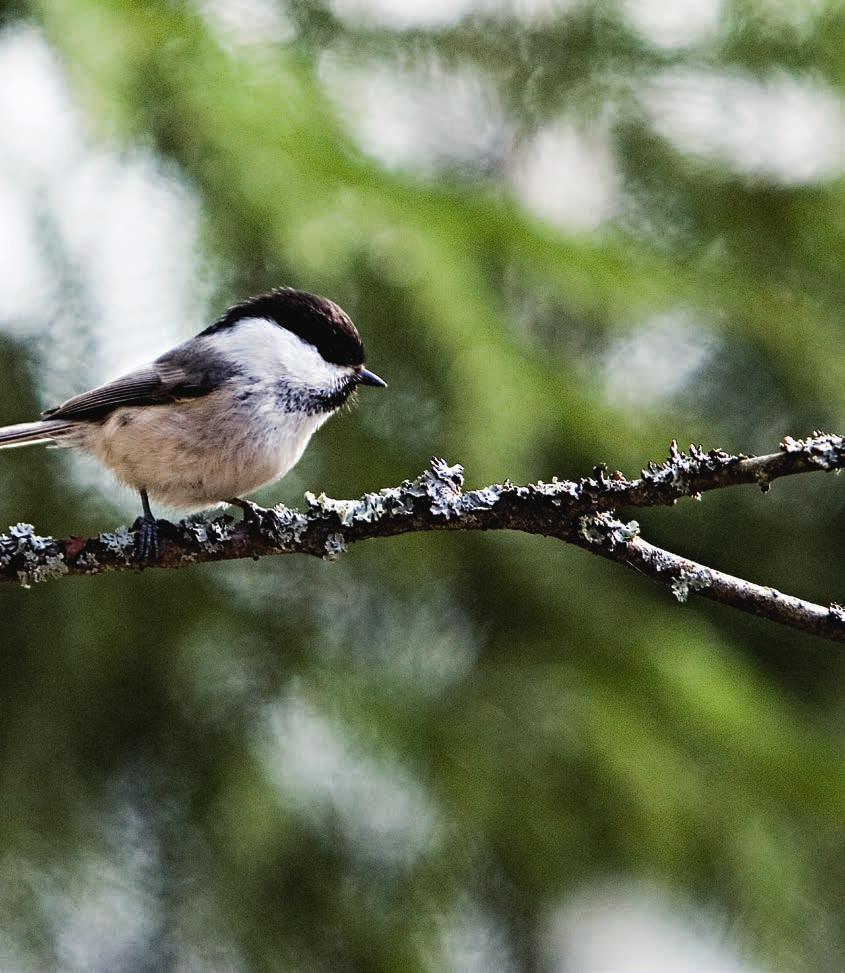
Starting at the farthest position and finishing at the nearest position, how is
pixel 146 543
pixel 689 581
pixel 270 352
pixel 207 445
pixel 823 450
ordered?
pixel 270 352 → pixel 207 445 → pixel 146 543 → pixel 689 581 → pixel 823 450

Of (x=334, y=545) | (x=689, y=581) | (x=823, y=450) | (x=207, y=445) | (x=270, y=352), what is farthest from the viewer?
(x=270, y=352)

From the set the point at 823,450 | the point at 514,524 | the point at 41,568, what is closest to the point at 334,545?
the point at 514,524

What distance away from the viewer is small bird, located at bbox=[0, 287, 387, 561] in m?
1.99

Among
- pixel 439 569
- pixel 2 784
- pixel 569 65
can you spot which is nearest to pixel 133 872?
pixel 2 784

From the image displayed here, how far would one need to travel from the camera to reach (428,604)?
84.3 inches

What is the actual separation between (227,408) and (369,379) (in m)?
0.26

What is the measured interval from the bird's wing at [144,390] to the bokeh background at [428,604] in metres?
0.08

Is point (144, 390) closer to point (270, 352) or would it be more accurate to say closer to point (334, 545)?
point (270, 352)

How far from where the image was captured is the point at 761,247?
208cm

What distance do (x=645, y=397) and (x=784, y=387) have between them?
1.66 feet

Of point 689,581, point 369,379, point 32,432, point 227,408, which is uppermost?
point 369,379

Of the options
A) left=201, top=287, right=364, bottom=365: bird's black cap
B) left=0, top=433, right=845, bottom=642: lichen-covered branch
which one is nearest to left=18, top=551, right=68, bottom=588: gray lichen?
left=0, top=433, right=845, bottom=642: lichen-covered branch

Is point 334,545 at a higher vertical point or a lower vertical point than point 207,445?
lower

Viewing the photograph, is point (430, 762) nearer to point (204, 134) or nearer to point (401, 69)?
point (204, 134)
